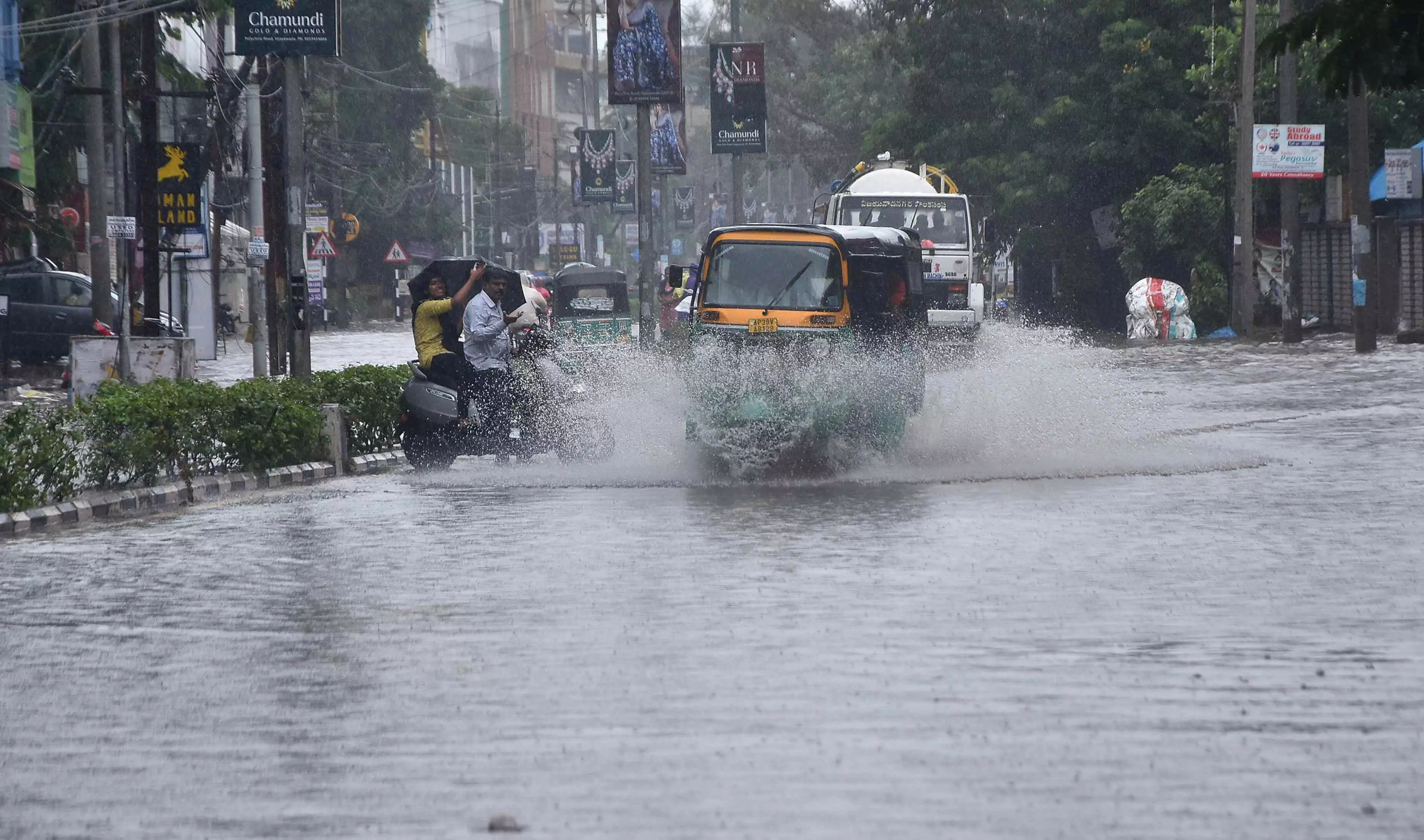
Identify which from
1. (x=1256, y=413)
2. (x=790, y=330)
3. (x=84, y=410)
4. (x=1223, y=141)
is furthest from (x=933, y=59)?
(x=84, y=410)

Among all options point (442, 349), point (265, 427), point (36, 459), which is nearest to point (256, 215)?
point (442, 349)

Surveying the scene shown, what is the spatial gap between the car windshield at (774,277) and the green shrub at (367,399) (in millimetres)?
3202

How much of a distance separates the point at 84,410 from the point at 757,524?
5417mm

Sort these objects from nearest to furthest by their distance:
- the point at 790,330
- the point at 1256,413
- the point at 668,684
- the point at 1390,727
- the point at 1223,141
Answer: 1. the point at 1390,727
2. the point at 668,684
3. the point at 790,330
4. the point at 1256,413
5. the point at 1223,141

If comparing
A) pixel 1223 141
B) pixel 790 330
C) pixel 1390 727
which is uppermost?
pixel 1223 141

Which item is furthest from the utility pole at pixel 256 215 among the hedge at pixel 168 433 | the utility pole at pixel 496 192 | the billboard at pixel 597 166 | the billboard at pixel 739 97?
the utility pole at pixel 496 192

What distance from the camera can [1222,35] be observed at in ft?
150

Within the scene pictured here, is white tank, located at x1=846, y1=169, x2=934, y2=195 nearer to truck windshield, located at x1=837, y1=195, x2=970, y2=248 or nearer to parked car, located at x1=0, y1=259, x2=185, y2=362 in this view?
truck windshield, located at x1=837, y1=195, x2=970, y2=248

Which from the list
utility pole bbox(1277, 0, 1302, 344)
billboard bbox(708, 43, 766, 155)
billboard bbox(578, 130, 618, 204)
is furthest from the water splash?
billboard bbox(578, 130, 618, 204)

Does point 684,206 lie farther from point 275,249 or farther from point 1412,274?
point 275,249

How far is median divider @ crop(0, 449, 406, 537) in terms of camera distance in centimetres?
1398

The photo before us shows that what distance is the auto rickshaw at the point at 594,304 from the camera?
4125 centimetres

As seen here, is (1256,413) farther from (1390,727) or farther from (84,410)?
(1390,727)

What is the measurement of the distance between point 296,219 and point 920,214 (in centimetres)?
1593
